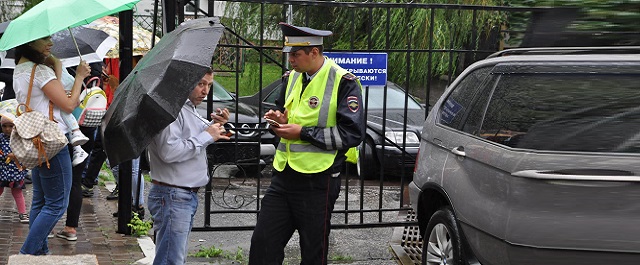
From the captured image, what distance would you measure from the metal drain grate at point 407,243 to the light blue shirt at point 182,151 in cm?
251

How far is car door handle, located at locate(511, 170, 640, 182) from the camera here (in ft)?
13.9

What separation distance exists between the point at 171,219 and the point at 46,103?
184 centimetres

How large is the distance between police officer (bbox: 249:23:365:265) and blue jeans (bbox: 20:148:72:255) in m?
1.68

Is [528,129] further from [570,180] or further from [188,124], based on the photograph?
[188,124]

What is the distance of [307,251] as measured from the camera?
5.52 metres

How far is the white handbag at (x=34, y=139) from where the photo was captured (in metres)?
6.20

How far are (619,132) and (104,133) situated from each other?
8.57 feet

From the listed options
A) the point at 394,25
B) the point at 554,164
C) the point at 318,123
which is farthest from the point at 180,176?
the point at 394,25

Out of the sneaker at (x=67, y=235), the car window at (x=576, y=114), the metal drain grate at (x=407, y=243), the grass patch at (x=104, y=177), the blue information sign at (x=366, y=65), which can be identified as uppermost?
the car window at (x=576, y=114)

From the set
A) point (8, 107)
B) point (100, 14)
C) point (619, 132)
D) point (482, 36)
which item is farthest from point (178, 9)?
point (482, 36)

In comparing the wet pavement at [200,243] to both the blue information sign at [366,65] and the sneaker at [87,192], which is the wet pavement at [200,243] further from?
the blue information sign at [366,65]

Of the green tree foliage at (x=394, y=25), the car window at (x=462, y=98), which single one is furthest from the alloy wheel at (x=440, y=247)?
the green tree foliage at (x=394, y=25)

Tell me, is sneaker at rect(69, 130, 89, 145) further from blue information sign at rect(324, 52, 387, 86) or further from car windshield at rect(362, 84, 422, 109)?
car windshield at rect(362, 84, 422, 109)

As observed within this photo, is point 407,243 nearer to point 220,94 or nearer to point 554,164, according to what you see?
point 554,164
